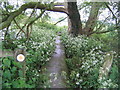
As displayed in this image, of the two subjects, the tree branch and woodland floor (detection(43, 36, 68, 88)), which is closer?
woodland floor (detection(43, 36, 68, 88))

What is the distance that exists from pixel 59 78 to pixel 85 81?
893 mm

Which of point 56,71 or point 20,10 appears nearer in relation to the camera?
point 56,71

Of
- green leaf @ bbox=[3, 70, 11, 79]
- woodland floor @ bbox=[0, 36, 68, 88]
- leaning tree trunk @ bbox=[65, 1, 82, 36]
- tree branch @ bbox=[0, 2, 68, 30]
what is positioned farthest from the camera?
leaning tree trunk @ bbox=[65, 1, 82, 36]

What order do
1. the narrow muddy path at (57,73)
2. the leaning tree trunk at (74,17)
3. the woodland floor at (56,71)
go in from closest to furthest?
the woodland floor at (56,71) < the narrow muddy path at (57,73) < the leaning tree trunk at (74,17)

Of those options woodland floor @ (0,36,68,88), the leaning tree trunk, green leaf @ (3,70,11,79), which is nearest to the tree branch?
the leaning tree trunk

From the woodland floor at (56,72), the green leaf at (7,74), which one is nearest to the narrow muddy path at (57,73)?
the woodland floor at (56,72)

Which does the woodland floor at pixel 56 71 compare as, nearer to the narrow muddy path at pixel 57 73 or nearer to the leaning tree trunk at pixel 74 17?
the narrow muddy path at pixel 57 73

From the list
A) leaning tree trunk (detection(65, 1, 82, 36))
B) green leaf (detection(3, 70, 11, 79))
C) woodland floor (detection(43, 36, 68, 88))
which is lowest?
woodland floor (detection(43, 36, 68, 88))

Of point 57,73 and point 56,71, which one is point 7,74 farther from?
point 56,71

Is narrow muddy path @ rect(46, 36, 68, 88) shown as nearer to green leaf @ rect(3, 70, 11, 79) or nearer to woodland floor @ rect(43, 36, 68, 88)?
woodland floor @ rect(43, 36, 68, 88)

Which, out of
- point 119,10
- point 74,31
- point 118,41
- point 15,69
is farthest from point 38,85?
point 74,31

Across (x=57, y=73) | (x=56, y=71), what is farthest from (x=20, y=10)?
(x=57, y=73)

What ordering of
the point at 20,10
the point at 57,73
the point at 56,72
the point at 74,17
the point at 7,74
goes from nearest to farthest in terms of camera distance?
the point at 7,74 < the point at 57,73 < the point at 56,72 < the point at 20,10 < the point at 74,17

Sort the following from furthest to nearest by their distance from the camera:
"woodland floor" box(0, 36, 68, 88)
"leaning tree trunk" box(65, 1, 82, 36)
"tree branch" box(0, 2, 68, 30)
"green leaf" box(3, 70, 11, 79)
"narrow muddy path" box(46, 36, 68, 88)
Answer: "leaning tree trunk" box(65, 1, 82, 36) < "tree branch" box(0, 2, 68, 30) < "narrow muddy path" box(46, 36, 68, 88) < "woodland floor" box(0, 36, 68, 88) < "green leaf" box(3, 70, 11, 79)
